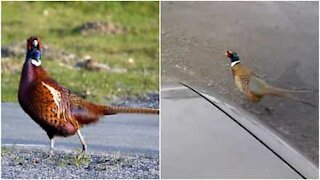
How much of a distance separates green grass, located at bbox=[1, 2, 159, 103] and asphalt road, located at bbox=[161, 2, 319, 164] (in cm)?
13

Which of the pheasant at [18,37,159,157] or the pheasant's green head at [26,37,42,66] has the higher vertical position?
the pheasant's green head at [26,37,42,66]

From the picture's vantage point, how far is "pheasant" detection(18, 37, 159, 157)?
19.7 ft

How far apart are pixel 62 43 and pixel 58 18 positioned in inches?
7.6

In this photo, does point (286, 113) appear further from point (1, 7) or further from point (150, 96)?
point (1, 7)

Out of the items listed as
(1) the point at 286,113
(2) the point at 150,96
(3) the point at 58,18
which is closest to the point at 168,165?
(2) the point at 150,96

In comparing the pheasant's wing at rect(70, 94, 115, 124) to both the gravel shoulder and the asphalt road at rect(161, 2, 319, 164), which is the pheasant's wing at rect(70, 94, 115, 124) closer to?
the gravel shoulder

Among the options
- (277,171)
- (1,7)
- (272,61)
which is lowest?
(277,171)

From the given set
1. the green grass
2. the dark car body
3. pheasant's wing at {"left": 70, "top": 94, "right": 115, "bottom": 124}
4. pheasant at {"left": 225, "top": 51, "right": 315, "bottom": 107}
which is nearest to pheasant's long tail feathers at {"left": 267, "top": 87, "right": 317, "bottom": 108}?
pheasant at {"left": 225, "top": 51, "right": 315, "bottom": 107}

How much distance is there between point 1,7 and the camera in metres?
6.04

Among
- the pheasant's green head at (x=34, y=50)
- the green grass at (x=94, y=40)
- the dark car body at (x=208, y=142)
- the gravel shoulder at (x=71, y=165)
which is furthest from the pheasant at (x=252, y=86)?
the pheasant's green head at (x=34, y=50)

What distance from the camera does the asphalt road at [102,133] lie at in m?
6.01

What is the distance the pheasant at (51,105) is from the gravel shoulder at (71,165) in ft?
0.31

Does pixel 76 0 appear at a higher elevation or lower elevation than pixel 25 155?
higher

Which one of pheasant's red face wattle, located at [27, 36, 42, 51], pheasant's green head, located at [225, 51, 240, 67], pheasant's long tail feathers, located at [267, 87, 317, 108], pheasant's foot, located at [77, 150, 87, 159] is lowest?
pheasant's foot, located at [77, 150, 87, 159]
